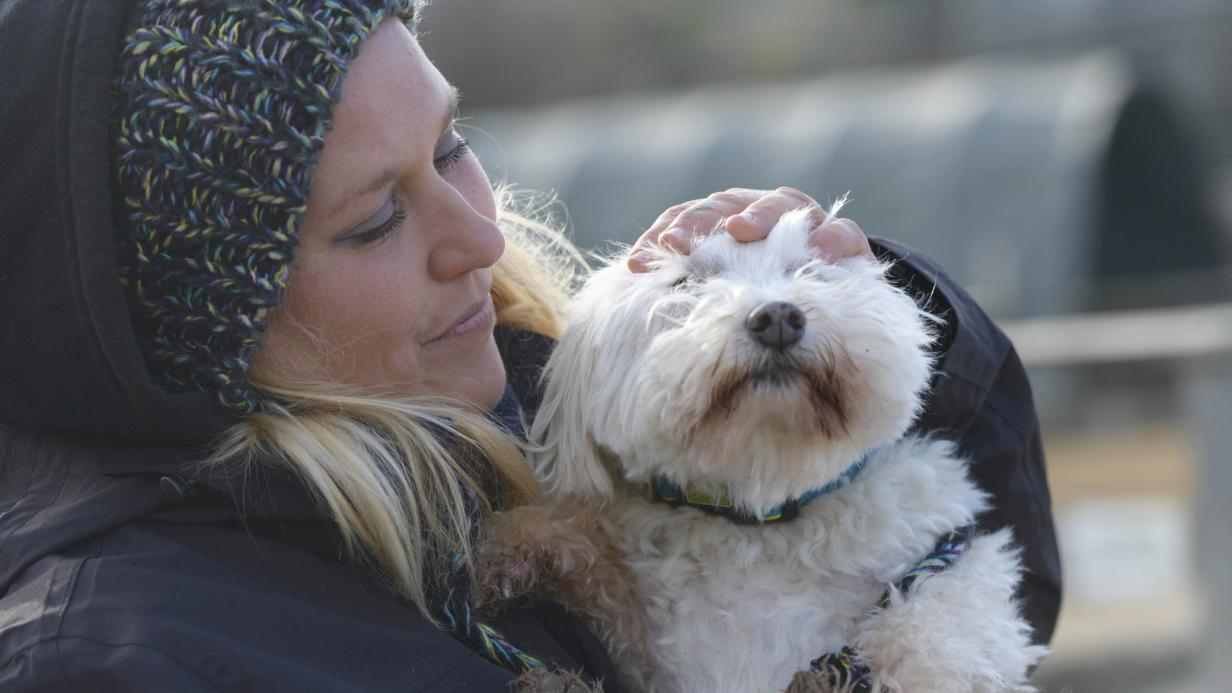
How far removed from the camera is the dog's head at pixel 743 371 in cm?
220

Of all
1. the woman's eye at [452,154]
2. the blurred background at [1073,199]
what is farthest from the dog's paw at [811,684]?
the blurred background at [1073,199]

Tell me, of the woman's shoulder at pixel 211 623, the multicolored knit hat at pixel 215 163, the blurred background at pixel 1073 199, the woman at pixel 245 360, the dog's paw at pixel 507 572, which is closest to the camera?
the woman's shoulder at pixel 211 623

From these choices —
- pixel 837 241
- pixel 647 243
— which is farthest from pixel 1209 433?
pixel 647 243

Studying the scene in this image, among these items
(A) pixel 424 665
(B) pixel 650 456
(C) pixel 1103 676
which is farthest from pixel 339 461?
(C) pixel 1103 676

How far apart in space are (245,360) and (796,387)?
904 millimetres

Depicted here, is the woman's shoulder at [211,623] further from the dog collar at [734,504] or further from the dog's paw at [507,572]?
the dog collar at [734,504]

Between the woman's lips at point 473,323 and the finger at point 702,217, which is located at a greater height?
the finger at point 702,217

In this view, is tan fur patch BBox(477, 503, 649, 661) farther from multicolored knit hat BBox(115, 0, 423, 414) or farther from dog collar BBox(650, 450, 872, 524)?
multicolored knit hat BBox(115, 0, 423, 414)

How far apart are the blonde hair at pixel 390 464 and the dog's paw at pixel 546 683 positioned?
192mm

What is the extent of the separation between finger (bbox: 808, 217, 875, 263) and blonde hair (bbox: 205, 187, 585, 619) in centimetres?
68

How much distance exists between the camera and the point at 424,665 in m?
2.05

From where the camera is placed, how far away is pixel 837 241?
2.41m

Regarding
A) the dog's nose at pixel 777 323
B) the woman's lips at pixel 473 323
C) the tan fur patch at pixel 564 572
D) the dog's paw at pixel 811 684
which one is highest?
the dog's nose at pixel 777 323

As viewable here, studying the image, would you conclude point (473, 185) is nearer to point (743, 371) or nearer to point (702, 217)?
point (702, 217)
